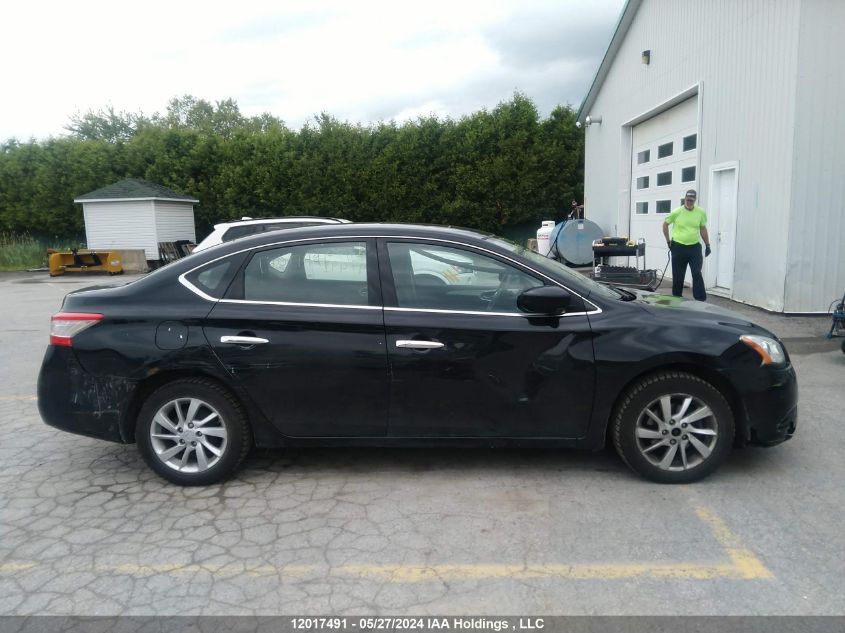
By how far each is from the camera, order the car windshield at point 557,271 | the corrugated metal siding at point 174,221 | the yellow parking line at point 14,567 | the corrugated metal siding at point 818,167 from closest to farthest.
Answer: the yellow parking line at point 14,567 → the car windshield at point 557,271 → the corrugated metal siding at point 818,167 → the corrugated metal siding at point 174,221

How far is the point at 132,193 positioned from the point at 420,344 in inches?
806

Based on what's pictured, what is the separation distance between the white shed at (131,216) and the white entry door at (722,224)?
1665cm

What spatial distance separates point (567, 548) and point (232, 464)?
2.09 m

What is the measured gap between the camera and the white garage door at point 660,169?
1323 centimetres

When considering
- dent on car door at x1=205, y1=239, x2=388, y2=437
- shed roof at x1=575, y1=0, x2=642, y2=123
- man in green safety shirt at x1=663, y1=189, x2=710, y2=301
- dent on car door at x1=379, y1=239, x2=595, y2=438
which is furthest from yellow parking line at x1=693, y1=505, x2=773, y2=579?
shed roof at x1=575, y1=0, x2=642, y2=123

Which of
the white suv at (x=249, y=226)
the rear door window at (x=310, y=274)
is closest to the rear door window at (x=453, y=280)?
the rear door window at (x=310, y=274)

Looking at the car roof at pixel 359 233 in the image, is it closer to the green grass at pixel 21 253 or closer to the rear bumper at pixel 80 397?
the rear bumper at pixel 80 397

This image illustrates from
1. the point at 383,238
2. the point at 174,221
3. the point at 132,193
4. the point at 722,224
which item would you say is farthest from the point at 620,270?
the point at 132,193

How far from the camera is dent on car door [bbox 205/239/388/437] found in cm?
418

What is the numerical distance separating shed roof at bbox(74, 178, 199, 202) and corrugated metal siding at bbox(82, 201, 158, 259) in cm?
22

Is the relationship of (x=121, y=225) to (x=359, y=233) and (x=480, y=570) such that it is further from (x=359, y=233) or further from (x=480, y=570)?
(x=480, y=570)

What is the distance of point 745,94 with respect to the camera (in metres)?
10.7
